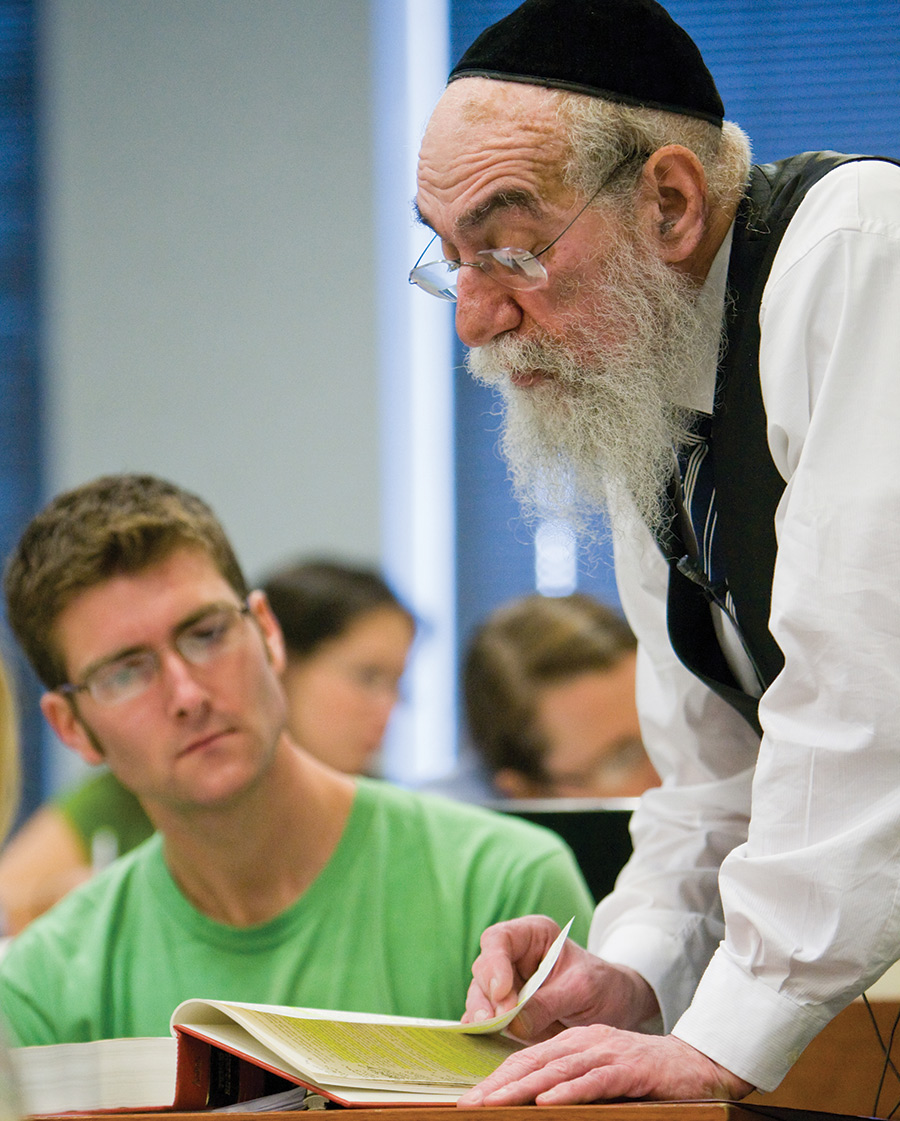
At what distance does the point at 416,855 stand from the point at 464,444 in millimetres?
2733

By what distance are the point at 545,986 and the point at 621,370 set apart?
→ 0.58 meters

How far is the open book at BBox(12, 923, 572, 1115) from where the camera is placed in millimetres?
889

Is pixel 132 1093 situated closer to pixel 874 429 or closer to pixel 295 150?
pixel 874 429

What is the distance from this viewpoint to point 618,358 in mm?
1310

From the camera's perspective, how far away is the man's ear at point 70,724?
1.88 metres

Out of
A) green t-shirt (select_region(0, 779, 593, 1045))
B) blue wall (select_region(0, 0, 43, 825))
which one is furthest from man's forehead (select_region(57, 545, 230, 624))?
blue wall (select_region(0, 0, 43, 825))

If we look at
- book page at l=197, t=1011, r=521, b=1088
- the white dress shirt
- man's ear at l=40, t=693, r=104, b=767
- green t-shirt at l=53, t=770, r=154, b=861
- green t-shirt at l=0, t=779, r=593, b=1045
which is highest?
the white dress shirt

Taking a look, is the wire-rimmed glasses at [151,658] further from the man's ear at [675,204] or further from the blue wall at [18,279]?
the blue wall at [18,279]

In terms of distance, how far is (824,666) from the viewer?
0.99 metres

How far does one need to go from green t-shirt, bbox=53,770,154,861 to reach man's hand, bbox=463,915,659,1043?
1.89 m

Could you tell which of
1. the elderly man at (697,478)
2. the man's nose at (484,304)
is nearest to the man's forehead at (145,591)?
the elderly man at (697,478)

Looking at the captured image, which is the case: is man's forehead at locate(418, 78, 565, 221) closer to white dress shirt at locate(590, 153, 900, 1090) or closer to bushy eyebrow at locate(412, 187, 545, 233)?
bushy eyebrow at locate(412, 187, 545, 233)

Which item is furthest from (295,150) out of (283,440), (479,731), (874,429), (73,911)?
(874,429)

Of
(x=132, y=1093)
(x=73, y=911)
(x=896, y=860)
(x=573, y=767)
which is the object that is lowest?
(x=573, y=767)
